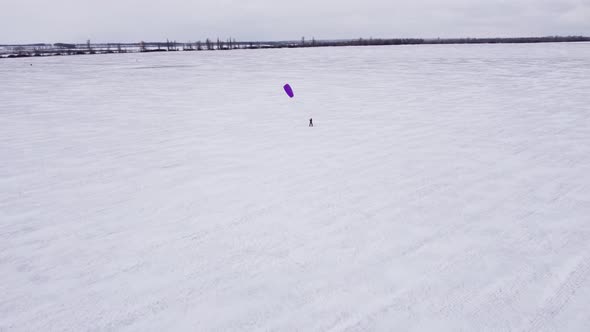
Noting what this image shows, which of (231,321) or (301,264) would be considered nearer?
(231,321)

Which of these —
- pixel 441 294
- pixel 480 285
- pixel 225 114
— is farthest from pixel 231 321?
pixel 225 114

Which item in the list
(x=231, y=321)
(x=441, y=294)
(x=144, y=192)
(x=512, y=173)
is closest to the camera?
(x=231, y=321)

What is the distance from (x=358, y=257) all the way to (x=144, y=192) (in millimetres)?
2612

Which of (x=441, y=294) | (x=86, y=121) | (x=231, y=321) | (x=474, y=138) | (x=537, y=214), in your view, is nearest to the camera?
(x=231, y=321)

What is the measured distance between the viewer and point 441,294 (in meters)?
2.74

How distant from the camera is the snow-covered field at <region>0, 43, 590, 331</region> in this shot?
2.62 m

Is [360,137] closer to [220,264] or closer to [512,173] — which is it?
[512,173]

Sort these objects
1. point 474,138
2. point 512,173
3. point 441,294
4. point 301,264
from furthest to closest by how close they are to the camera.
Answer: point 474,138
point 512,173
point 301,264
point 441,294

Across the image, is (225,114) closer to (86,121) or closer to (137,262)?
(86,121)

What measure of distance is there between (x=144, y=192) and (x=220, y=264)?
1.91 meters

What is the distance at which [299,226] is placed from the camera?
3.75 meters

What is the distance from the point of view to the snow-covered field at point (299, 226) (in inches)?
103

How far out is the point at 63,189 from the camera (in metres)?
4.78

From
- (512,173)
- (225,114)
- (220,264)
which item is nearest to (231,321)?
(220,264)
